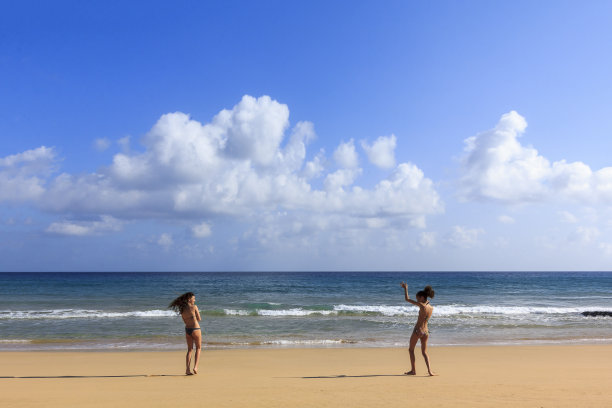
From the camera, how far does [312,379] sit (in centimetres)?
891

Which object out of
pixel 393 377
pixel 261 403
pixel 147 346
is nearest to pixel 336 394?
pixel 261 403

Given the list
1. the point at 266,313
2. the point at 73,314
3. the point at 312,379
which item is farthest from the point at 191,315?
the point at 73,314

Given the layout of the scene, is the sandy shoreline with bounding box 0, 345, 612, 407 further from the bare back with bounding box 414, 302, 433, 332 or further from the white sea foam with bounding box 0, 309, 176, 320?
the white sea foam with bounding box 0, 309, 176, 320

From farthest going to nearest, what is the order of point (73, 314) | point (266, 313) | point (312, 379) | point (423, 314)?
point (266, 313) < point (73, 314) < point (312, 379) < point (423, 314)

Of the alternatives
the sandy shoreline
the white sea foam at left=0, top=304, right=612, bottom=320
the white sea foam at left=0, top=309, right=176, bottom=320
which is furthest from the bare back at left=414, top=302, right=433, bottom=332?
the white sea foam at left=0, top=309, right=176, bottom=320

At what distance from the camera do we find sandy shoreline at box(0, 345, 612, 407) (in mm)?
7023

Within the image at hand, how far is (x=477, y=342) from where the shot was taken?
613 inches

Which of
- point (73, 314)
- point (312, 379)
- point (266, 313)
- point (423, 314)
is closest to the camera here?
point (423, 314)

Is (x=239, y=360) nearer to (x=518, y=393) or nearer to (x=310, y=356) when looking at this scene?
(x=310, y=356)

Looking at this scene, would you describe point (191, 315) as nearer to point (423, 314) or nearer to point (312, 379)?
point (312, 379)

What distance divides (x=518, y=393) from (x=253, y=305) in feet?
79.8

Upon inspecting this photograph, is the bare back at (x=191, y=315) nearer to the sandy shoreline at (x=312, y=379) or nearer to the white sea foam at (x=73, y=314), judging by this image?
the sandy shoreline at (x=312, y=379)

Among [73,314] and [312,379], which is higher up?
[312,379]

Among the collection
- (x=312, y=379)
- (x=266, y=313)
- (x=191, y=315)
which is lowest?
(x=266, y=313)
